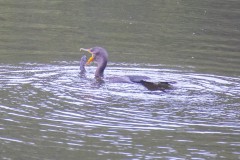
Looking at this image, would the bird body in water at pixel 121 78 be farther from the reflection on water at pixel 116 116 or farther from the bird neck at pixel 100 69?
the reflection on water at pixel 116 116

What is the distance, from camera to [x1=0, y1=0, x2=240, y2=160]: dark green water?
35.4 feet

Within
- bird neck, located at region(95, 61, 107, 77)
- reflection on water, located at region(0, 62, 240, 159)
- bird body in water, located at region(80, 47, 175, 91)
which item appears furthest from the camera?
bird neck, located at region(95, 61, 107, 77)

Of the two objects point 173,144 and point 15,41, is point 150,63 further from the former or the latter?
point 173,144

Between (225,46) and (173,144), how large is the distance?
1031cm

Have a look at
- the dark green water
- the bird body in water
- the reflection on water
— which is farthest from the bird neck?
the reflection on water

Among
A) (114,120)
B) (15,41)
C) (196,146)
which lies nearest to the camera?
(196,146)

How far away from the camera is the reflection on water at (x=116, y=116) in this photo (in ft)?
35.2

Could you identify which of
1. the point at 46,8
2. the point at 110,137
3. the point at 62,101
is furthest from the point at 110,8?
the point at 110,137

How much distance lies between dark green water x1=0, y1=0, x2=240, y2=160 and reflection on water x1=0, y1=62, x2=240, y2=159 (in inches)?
0.6

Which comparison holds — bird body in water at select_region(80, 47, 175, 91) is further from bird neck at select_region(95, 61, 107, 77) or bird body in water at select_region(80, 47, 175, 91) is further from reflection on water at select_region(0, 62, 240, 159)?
reflection on water at select_region(0, 62, 240, 159)

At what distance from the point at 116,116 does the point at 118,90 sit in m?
2.05

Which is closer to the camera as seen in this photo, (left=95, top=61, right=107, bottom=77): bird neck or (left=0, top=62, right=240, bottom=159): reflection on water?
(left=0, top=62, right=240, bottom=159): reflection on water

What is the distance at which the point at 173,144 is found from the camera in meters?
10.9

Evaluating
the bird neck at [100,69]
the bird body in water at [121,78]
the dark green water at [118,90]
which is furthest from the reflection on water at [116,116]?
the bird neck at [100,69]
